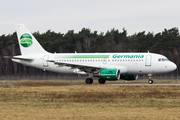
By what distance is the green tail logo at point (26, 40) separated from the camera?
45969mm

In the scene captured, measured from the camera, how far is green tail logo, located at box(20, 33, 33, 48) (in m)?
46.0

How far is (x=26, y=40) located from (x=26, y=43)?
0.42m

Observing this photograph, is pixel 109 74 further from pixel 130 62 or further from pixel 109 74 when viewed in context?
pixel 130 62

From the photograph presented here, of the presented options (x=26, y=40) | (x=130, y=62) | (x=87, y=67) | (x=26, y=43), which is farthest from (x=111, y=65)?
(x=26, y=40)

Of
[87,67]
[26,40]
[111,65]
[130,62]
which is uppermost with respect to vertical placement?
[26,40]

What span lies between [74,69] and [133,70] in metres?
7.37

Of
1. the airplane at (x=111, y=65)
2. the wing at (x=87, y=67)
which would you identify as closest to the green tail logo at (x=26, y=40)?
the airplane at (x=111, y=65)

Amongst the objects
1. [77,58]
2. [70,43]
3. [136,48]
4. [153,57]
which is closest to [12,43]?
[70,43]

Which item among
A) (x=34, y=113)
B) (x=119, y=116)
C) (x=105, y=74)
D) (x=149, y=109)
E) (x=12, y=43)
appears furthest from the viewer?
(x=12, y=43)

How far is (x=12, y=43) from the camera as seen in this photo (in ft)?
335

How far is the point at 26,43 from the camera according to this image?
46.0 metres

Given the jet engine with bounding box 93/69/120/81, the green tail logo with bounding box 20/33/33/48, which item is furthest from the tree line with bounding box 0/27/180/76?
the jet engine with bounding box 93/69/120/81

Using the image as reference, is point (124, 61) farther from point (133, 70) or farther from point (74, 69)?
point (74, 69)

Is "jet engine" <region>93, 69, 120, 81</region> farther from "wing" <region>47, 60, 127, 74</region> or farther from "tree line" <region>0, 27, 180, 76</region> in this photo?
"tree line" <region>0, 27, 180, 76</region>
